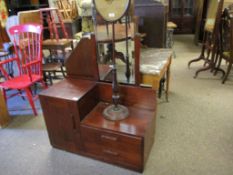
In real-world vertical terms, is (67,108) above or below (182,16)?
below

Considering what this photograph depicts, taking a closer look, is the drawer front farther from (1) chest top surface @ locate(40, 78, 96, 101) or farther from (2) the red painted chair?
(2) the red painted chair

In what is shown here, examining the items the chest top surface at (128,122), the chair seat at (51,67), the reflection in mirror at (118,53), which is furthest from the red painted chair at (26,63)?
the chest top surface at (128,122)

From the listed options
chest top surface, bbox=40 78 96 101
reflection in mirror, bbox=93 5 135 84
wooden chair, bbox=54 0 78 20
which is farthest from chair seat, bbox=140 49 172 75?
wooden chair, bbox=54 0 78 20

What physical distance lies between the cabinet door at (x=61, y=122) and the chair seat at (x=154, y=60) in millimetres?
850

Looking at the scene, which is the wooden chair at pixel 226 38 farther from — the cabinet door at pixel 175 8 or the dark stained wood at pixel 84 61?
the cabinet door at pixel 175 8

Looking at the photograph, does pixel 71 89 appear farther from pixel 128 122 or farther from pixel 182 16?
pixel 182 16

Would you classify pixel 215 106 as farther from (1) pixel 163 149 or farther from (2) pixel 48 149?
(2) pixel 48 149

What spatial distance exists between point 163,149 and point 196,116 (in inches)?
28.2

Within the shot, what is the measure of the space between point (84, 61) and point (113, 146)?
0.79 meters

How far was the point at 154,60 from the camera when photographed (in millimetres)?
2221

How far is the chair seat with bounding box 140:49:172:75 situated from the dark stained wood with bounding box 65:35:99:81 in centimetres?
51

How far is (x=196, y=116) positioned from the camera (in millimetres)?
2295

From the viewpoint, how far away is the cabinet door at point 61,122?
1591mm

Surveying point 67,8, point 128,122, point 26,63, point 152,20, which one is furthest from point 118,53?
point 67,8
